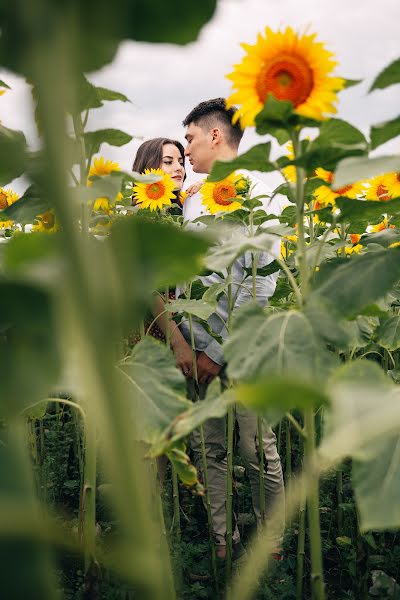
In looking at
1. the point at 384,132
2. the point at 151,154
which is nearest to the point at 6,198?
the point at 151,154

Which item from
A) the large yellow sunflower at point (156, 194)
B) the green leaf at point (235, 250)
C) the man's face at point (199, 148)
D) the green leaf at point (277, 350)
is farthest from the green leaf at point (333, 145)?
the man's face at point (199, 148)

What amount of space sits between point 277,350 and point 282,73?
43 centimetres

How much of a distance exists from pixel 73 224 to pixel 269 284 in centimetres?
199

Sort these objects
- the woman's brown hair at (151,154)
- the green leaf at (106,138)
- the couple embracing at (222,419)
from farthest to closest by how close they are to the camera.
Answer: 1. the woman's brown hair at (151,154)
2. the couple embracing at (222,419)
3. the green leaf at (106,138)

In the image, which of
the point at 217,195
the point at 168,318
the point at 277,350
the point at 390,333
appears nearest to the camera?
the point at 277,350

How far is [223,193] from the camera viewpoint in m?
1.98

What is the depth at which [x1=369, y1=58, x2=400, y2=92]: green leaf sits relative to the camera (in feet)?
2.41

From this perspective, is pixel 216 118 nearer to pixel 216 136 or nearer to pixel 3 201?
pixel 216 136

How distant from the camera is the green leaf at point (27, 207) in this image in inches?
41.4

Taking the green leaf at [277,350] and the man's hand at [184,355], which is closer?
the green leaf at [277,350]

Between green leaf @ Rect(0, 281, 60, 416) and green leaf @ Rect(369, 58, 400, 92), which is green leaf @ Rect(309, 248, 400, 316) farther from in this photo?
green leaf @ Rect(0, 281, 60, 416)

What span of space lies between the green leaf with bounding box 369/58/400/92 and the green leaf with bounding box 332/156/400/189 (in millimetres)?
119

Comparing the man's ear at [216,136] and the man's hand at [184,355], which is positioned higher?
the man's ear at [216,136]

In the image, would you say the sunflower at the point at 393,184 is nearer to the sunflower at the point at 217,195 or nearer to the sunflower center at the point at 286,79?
the sunflower at the point at 217,195
